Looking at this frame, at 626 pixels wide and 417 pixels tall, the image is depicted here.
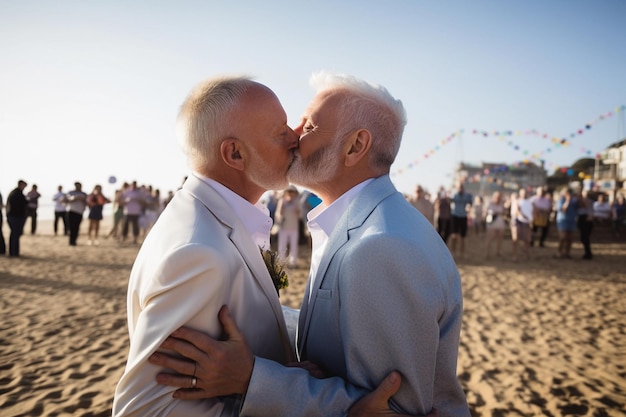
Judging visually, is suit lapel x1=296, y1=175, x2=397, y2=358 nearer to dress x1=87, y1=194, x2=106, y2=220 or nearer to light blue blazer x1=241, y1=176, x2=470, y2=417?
light blue blazer x1=241, y1=176, x2=470, y2=417

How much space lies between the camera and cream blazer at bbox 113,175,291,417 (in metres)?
1.47

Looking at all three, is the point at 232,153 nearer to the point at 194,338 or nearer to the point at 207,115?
the point at 207,115

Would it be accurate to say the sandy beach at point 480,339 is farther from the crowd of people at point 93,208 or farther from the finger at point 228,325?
the finger at point 228,325

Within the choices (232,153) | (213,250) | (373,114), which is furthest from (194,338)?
(373,114)

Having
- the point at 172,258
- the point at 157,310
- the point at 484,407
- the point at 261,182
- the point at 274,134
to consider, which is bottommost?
the point at 484,407

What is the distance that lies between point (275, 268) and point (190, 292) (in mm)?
1025

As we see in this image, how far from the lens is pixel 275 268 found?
8.11 ft

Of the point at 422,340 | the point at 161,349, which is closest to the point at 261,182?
the point at 161,349

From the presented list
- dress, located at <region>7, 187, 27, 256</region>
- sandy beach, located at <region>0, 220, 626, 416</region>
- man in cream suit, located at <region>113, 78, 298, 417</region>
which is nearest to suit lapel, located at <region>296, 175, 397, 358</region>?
man in cream suit, located at <region>113, 78, 298, 417</region>

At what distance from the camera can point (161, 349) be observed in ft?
4.89

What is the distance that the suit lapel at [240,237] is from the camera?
1.73 m

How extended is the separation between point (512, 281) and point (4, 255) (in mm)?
14634

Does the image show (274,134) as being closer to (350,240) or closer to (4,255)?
(350,240)

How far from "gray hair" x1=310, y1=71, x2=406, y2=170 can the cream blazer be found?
29.8 inches
